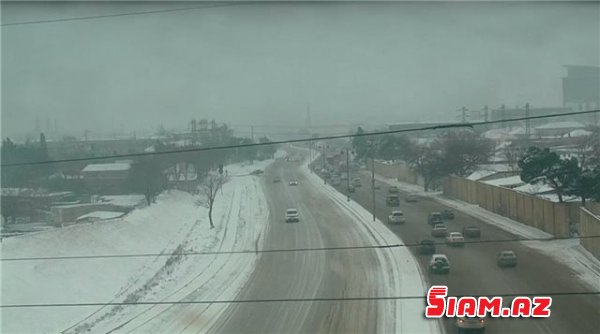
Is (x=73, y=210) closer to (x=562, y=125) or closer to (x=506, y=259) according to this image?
(x=506, y=259)

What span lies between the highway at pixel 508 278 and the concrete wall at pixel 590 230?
27cm

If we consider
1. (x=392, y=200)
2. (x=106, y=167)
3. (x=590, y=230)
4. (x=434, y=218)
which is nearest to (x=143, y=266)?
(x=106, y=167)

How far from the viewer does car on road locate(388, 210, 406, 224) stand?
19.1ft

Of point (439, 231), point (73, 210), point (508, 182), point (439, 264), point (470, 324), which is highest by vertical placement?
point (508, 182)

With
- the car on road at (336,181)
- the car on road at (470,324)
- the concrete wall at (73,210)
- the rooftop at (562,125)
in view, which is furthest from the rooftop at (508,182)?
the concrete wall at (73,210)

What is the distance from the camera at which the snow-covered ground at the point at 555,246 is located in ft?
13.4

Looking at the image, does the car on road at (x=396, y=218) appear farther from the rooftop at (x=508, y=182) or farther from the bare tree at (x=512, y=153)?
the bare tree at (x=512, y=153)

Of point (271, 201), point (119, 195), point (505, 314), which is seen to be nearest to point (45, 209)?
point (119, 195)

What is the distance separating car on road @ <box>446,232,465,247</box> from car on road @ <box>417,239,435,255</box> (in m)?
0.15

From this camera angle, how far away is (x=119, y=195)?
6.18 meters

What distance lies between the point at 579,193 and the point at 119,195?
4.72 m

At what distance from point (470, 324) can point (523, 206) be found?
2052mm

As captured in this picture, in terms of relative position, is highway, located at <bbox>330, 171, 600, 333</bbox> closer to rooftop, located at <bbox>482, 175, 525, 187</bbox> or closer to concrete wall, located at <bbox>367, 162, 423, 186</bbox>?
rooftop, located at <bbox>482, 175, 525, 187</bbox>

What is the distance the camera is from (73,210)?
583 centimetres
